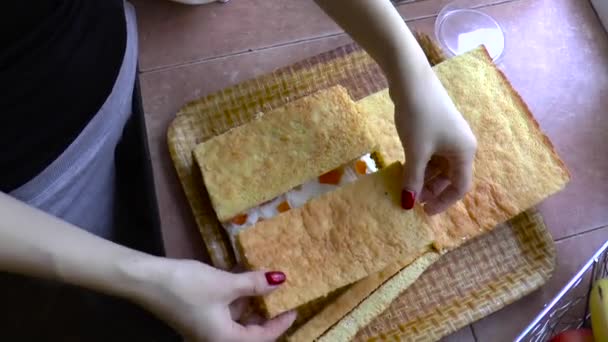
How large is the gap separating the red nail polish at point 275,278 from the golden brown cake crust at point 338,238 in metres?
0.02

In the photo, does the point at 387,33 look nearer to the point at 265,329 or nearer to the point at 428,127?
the point at 428,127

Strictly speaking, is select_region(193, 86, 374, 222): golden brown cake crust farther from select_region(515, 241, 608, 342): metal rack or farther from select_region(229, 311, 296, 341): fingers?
select_region(515, 241, 608, 342): metal rack

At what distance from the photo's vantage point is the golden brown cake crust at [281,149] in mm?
726

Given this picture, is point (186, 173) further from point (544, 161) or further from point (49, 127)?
point (544, 161)

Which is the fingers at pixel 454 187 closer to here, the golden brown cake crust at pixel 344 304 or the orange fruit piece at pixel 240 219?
the golden brown cake crust at pixel 344 304

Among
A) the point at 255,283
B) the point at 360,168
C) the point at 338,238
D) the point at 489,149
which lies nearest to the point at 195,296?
the point at 255,283

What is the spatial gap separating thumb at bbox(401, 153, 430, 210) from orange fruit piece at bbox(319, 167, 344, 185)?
0.10 meters

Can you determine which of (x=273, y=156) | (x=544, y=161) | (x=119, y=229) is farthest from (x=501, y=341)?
(x=119, y=229)

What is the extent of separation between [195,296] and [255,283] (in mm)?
89

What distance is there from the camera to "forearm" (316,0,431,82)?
592mm

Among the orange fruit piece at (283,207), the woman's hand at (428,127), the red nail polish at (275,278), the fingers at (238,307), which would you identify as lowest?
the fingers at (238,307)

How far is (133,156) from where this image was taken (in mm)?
809

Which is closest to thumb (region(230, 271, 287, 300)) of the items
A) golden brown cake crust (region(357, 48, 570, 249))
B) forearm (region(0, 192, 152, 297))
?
forearm (region(0, 192, 152, 297))

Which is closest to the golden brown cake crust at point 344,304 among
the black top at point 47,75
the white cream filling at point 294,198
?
the white cream filling at point 294,198
